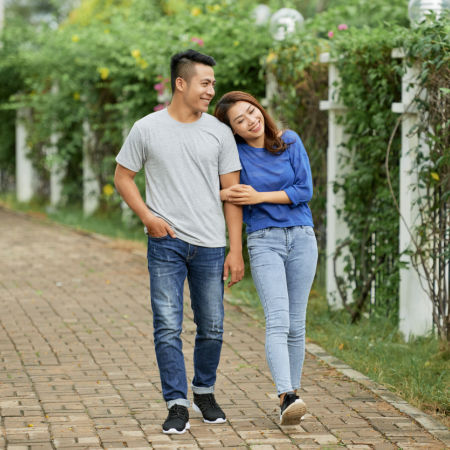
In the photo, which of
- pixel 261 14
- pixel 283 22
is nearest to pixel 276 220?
pixel 283 22

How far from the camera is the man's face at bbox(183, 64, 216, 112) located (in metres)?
4.34

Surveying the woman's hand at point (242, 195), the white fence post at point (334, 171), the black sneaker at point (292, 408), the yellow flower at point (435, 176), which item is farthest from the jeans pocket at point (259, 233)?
the white fence post at point (334, 171)

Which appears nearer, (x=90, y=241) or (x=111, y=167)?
(x=90, y=241)

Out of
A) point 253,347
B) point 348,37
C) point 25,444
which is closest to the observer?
point 25,444

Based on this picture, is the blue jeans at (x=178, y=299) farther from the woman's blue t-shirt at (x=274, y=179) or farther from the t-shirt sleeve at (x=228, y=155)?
the t-shirt sleeve at (x=228, y=155)

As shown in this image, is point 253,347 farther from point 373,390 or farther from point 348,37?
point 348,37

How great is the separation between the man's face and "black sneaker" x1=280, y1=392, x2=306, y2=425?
1446 millimetres

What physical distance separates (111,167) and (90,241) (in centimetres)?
229

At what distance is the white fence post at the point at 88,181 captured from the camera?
14.7 meters

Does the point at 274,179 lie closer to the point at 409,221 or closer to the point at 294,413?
the point at 294,413

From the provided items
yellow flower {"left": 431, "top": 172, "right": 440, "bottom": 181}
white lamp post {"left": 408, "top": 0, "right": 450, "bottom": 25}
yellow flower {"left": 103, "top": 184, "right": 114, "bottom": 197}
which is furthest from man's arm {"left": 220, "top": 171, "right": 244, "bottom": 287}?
yellow flower {"left": 103, "top": 184, "right": 114, "bottom": 197}

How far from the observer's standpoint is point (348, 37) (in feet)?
23.7

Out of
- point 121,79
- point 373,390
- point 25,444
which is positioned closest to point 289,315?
point 373,390

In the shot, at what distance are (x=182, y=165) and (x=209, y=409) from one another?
4.10 feet
